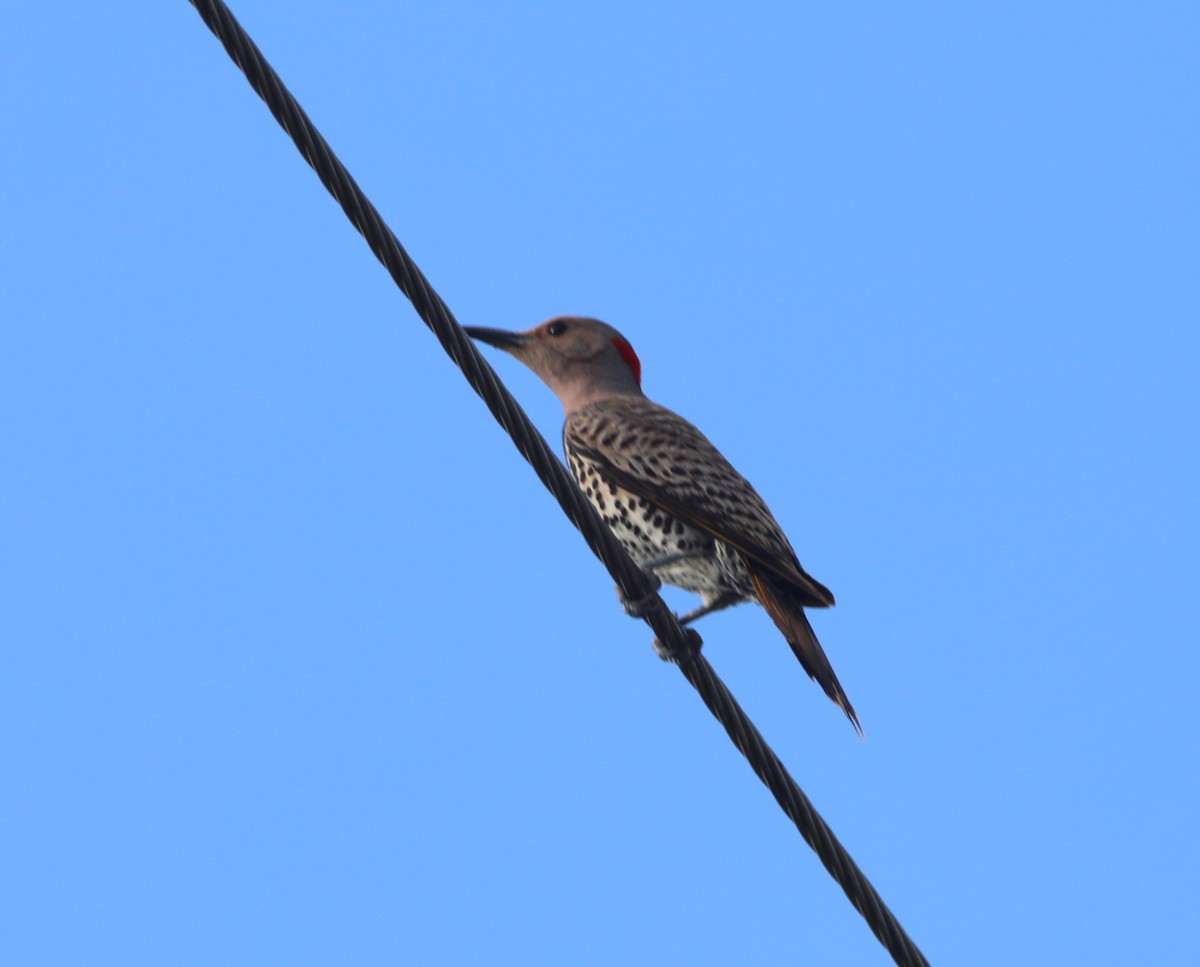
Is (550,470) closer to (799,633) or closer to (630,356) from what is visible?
(799,633)

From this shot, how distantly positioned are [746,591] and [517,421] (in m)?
2.63

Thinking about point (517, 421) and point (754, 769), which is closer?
point (517, 421)

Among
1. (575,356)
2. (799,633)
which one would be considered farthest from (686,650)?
(575,356)

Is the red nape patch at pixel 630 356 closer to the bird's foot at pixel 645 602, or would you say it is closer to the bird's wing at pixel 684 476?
the bird's wing at pixel 684 476

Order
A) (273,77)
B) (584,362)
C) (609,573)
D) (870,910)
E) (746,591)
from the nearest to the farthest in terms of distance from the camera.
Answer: (273,77), (870,910), (609,573), (746,591), (584,362)

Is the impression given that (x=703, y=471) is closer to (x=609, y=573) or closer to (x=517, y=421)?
(x=609, y=573)

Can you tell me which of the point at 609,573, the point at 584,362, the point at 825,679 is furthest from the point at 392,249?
the point at 584,362

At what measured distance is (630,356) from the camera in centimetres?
823

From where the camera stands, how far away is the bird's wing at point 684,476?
6086 mm

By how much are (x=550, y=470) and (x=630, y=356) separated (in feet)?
14.8

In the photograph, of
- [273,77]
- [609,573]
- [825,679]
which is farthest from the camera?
[825,679]

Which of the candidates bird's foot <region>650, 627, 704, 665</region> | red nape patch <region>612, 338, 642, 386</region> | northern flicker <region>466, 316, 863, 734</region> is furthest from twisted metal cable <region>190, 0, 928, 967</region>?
red nape patch <region>612, 338, 642, 386</region>

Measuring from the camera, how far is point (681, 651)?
4.29 metres

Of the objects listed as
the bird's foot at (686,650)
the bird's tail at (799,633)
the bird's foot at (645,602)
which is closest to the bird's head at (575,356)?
the bird's tail at (799,633)
